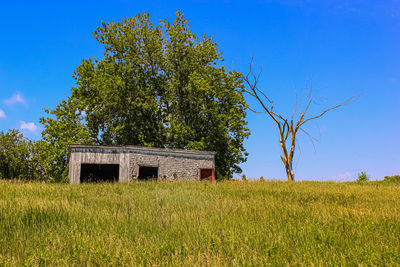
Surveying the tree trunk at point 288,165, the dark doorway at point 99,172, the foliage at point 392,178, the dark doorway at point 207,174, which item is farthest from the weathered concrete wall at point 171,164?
the foliage at point 392,178

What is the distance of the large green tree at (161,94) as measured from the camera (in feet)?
104

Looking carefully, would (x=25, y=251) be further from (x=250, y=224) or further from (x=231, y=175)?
(x=231, y=175)

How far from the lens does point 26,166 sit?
42.8 m

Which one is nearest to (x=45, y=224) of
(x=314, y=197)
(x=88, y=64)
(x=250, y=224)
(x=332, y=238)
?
(x=250, y=224)

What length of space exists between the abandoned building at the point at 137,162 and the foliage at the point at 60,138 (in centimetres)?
343

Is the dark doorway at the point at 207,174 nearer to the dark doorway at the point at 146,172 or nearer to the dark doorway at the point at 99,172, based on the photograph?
the dark doorway at the point at 146,172

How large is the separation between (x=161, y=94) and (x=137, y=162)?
11512mm

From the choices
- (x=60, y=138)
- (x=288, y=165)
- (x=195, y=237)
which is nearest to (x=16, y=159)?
(x=60, y=138)

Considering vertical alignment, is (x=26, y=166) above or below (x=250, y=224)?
above

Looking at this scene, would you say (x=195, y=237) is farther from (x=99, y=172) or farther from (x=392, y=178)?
(x=99, y=172)

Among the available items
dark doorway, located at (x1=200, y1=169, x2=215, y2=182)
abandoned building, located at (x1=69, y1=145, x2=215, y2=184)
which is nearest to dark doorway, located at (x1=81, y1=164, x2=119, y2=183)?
abandoned building, located at (x1=69, y1=145, x2=215, y2=184)

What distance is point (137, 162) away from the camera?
83.3 ft

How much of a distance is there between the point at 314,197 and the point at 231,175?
66.5ft

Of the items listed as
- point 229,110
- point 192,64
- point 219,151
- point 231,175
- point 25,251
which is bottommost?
point 25,251
